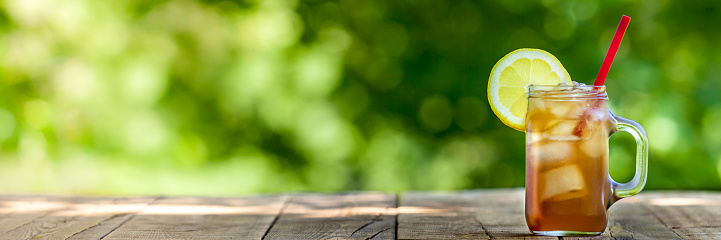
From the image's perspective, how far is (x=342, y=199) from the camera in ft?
4.24

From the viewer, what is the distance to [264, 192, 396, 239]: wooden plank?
918mm

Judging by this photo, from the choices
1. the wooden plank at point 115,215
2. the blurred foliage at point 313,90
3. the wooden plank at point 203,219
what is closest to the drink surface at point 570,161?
the wooden plank at point 203,219

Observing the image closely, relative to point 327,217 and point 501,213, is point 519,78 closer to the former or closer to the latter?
point 501,213

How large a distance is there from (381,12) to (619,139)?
0.97 meters

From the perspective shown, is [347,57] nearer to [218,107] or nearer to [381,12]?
[381,12]

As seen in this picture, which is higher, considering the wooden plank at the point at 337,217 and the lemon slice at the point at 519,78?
the lemon slice at the point at 519,78

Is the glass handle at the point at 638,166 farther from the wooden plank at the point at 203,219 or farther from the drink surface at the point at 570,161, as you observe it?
the wooden plank at the point at 203,219

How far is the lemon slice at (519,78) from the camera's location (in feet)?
2.99

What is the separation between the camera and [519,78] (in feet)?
3.07

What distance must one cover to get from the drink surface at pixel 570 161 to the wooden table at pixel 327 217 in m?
0.04

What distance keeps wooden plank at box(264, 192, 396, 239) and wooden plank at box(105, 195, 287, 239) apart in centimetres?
3

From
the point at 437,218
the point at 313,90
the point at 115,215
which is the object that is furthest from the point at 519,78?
the point at 313,90

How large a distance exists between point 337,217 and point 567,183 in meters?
0.40

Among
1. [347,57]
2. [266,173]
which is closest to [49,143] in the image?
[266,173]
